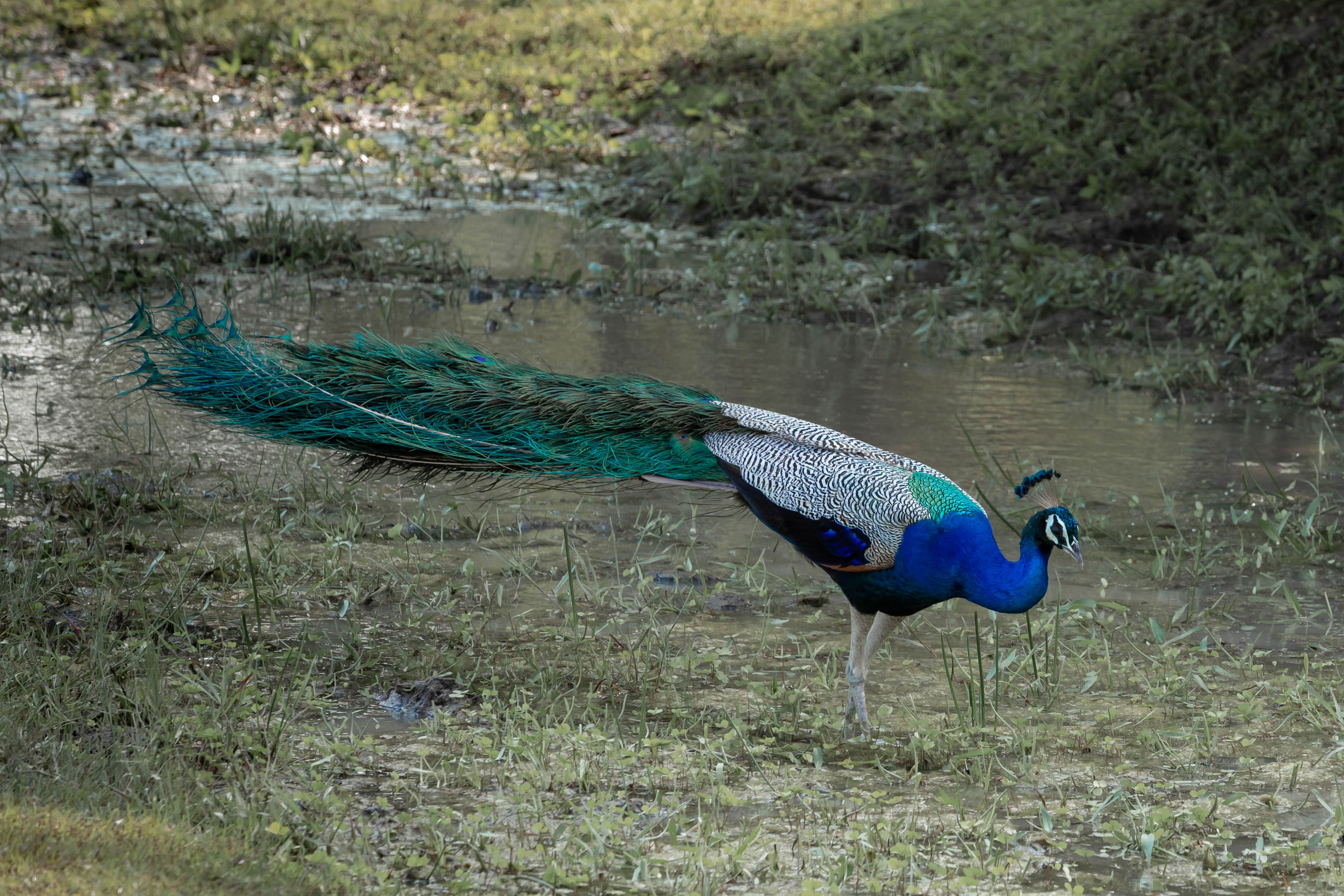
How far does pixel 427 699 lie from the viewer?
401 centimetres

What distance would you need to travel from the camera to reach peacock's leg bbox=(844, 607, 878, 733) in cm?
402

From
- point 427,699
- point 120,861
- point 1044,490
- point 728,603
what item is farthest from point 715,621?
point 120,861

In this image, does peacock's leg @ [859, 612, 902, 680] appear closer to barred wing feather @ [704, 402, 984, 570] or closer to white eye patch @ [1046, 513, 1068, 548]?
barred wing feather @ [704, 402, 984, 570]

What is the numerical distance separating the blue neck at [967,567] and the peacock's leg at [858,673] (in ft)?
0.73

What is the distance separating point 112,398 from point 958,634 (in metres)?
3.67

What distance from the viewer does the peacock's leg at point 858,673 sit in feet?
13.2

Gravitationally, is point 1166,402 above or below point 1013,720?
above

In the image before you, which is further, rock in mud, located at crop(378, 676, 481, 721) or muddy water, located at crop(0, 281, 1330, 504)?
muddy water, located at crop(0, 281, 1330, 504)

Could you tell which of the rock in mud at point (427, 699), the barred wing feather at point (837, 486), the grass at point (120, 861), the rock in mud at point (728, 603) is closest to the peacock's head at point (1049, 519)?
the barred wing feather at point (837, 486)

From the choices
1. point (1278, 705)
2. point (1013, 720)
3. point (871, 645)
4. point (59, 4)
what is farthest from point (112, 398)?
point (59, 4)

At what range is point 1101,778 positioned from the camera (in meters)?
3.73

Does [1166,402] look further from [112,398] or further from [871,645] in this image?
[112,398]

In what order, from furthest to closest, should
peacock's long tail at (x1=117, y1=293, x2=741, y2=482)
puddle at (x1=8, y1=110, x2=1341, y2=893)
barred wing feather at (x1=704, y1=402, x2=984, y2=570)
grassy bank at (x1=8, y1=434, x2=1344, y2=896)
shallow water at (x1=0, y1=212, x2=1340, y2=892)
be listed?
1. peacock's long tail at (x1=117, y1=293, x2=741, y2=482)
2. shallow water at (x1=0, y1=212, x2=1340, y2=892)
3. barred wing feather at (x1=704, y1=402, x2=984, y2=570)
4. puddle at (x1=8, y1=110, x2=1341, y2=893)
5. grassy bank at (x1=8, y1=434, x2=1344, y2=896)

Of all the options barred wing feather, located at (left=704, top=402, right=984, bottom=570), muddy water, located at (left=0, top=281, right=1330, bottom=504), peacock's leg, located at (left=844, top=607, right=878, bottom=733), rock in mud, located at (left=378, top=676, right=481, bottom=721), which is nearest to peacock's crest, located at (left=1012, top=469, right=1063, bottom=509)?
barred wing feather, located at (left=704, top=402, right=984, bottom=570)
